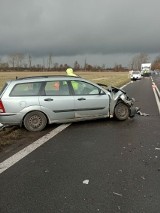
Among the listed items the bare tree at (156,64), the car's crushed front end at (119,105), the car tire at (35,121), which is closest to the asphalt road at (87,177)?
the car tire at (35,121)

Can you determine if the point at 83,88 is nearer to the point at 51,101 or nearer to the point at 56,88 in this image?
the point at 56,88

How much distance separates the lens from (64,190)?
3.99m

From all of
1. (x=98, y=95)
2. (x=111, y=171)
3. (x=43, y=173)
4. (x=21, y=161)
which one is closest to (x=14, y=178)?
(x=43, y=173)

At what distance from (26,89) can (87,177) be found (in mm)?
4095

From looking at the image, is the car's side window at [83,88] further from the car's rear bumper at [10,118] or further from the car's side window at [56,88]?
the car's rear bumper at [10,118]

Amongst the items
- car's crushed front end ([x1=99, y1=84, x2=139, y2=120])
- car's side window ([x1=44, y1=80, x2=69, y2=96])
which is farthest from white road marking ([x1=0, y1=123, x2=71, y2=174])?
car's crushed front end ([x1=99, y1=84, x2=139, y2=120])

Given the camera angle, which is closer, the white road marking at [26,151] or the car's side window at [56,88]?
the white road marking at [26,151]

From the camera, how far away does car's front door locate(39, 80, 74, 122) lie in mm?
7907

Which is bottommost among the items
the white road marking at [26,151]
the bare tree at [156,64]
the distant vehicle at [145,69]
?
the white road marking at [26,151]

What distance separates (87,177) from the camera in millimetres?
4438

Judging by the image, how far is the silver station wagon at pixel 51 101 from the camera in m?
7.65

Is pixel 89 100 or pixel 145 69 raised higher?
pixel 145 69

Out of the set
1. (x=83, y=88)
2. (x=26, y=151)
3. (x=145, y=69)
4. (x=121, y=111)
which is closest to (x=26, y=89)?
(x=83, y=88)

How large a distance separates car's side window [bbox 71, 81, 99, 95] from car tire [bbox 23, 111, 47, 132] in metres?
1.27
